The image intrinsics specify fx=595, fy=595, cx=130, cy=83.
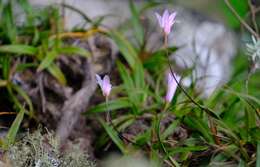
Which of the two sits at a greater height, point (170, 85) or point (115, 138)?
point (170, 85)

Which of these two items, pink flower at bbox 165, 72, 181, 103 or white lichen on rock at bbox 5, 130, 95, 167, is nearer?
white lichen on rock at bbox 5, 130, 95, 167

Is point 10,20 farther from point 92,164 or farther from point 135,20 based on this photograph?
point 92,164

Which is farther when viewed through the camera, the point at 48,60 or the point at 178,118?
the point at 48,60

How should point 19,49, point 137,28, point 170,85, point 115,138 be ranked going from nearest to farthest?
point 170,85, point 115,138, point 19,49, point 137,28

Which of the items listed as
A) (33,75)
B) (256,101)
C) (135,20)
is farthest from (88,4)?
(256,101)

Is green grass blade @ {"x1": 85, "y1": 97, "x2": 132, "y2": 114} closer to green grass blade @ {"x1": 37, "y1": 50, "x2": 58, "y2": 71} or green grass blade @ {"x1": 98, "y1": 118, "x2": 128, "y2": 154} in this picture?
green grass blade @ {"x1": 98, "y1": 118, "x2": 128, "y2": 154}

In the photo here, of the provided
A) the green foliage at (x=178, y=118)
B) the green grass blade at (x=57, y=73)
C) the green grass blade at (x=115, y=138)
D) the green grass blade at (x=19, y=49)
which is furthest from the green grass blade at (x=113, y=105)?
the green grass blade at (x=19, y=49)

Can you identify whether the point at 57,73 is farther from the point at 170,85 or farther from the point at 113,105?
the point at 170,85

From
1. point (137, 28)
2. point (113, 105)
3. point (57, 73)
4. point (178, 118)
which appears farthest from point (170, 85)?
point (137, 28)

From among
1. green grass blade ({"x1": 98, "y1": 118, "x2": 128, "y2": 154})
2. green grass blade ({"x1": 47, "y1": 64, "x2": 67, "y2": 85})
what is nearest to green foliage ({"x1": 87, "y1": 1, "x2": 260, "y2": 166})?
green grass blade ({"x1": 98, "y1": 118, "x2": 128, "y2": 154})

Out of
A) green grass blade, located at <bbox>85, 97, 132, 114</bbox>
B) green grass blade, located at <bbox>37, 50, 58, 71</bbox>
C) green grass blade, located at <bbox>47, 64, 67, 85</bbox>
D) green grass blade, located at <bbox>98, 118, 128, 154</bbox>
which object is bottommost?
green grass blade, located at <bbox>98, 118, 128, 154</bbox>

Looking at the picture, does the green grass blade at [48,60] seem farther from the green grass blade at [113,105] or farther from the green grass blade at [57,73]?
the green grass blade at [113,105]
